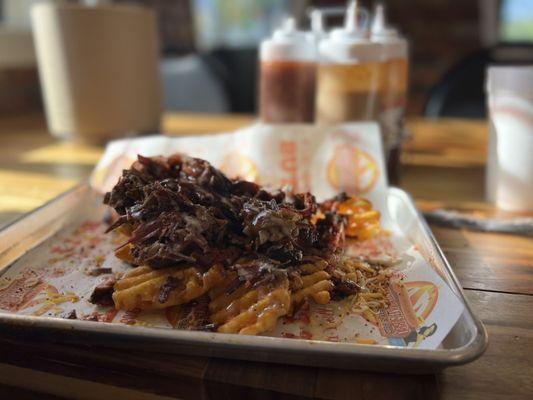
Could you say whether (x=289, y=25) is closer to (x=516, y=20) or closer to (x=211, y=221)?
(x=211, y=221)

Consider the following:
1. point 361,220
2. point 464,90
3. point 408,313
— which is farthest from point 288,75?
point 464,90

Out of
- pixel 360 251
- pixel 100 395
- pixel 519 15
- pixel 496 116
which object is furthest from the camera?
pixel 519 15

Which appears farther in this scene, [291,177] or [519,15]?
[519,15]

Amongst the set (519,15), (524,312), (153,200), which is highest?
(519,15)

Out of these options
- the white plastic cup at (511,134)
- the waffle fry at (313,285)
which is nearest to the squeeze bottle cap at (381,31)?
the white plastic cup at (511,134)

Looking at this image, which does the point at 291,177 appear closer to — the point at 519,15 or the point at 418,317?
the point at 418,317

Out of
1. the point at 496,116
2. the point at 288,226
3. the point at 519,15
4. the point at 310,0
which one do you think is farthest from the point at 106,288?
the point at 519,15

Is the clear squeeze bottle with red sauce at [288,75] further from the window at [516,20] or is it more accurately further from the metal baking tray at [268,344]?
the window at [516,20]
